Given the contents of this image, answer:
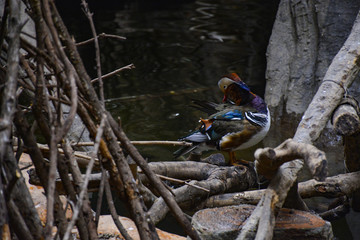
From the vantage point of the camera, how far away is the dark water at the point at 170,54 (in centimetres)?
686

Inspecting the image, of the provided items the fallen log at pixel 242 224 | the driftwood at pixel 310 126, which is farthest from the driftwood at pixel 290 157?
the fallen log at pixel 242 224

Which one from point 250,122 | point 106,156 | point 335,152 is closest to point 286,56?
point 335,152

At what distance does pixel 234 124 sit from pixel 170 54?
5817mm

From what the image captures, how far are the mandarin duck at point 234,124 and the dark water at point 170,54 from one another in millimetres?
1141

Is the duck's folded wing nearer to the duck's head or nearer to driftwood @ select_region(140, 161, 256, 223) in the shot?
the duck's head

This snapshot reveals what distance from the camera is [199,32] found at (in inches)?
409

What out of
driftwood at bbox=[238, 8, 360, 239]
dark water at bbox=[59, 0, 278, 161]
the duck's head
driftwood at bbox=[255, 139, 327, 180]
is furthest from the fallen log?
dark water at bbox=[59, 0, 278, 161]

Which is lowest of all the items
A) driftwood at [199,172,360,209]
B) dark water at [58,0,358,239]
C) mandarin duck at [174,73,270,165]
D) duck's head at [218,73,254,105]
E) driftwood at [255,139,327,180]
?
dark water at [58,0,358,239]

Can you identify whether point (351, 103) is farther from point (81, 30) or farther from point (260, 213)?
point (81, 30)

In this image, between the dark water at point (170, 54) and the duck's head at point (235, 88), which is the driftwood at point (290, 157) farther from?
the dark water at point (170, 54)

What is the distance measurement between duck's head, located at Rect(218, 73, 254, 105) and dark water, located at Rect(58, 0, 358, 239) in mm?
1322

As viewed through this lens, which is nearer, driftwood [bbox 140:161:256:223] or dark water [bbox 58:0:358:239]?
driftwood [bbox 140:161:256:223]

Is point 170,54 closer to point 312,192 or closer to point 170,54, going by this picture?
point 170,54

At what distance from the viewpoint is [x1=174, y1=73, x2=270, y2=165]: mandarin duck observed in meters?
3.75
